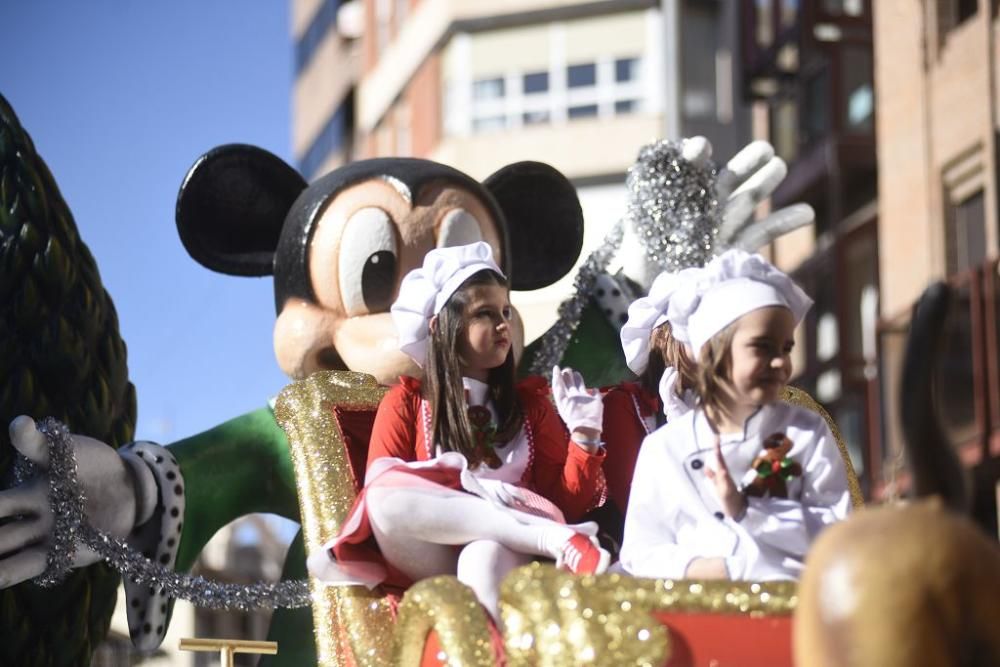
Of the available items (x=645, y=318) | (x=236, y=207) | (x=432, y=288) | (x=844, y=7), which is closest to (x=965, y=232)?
(x=844, y=7)

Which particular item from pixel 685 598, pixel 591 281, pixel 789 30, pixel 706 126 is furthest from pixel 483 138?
pixel 685 598

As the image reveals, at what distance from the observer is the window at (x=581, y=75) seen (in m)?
23.8

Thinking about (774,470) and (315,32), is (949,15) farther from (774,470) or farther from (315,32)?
(315,32)

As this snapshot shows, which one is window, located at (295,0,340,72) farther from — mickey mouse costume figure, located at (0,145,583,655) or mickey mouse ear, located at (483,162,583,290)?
mickey mouse costume figure, located at (0,145,583,655)

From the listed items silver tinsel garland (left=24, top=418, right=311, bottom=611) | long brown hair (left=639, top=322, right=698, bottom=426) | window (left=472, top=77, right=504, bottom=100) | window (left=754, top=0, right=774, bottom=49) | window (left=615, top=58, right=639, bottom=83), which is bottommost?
silver tinsel garland (left=24, top=418, right=311, bottom=611)

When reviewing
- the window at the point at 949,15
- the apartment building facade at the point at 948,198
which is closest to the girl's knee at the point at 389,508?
the apartment building facade at the point at 948,198

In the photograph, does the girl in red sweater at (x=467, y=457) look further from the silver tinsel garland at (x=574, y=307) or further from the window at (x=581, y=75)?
the window at (x=581, y=75)

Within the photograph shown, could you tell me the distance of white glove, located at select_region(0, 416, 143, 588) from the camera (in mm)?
4371

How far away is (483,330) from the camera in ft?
12.8

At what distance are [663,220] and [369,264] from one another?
88cm

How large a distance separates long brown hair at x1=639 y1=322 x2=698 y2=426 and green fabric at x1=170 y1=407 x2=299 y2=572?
1020 millimetres

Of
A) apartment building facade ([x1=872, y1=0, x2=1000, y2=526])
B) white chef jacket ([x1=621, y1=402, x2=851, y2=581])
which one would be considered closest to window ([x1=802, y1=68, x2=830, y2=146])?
apartment building facade ([x1=872, y1=0, x2=1000, y2=526])

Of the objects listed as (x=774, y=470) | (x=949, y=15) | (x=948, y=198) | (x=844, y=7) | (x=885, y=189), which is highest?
(x=844, y=7)

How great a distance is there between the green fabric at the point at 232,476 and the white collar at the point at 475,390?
106 cm
